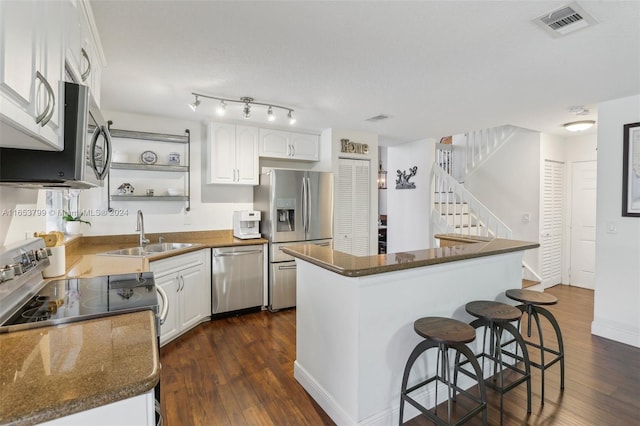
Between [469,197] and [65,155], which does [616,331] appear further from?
[65,155]

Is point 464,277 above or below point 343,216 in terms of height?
below

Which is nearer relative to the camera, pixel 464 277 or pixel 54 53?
pixel 54 53

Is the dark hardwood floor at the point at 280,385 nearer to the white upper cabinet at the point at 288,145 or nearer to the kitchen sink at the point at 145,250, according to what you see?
the kitchen sink at the point at 145,250

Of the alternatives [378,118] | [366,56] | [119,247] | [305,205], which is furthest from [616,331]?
[119,247]

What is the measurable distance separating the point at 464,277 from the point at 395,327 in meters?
0.70

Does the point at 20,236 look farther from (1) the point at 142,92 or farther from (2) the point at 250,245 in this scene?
(2) the point at 250,245

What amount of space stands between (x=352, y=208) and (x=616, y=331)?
314cm

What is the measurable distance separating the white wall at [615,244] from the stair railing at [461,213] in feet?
3.40

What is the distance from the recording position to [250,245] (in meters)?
3.79

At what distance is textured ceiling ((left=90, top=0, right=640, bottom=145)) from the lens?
1744 mm

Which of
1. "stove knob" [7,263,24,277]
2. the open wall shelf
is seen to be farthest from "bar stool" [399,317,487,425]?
the open wall shelf

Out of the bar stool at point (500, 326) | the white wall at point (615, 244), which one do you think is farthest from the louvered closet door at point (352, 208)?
the white wall at point (615, 244)

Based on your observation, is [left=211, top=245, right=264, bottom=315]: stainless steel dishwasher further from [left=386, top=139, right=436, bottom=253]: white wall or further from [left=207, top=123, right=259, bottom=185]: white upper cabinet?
[left=386, top=139, right=436, bottom=253]: white wall

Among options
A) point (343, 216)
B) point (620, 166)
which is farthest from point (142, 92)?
point (620, 166)
